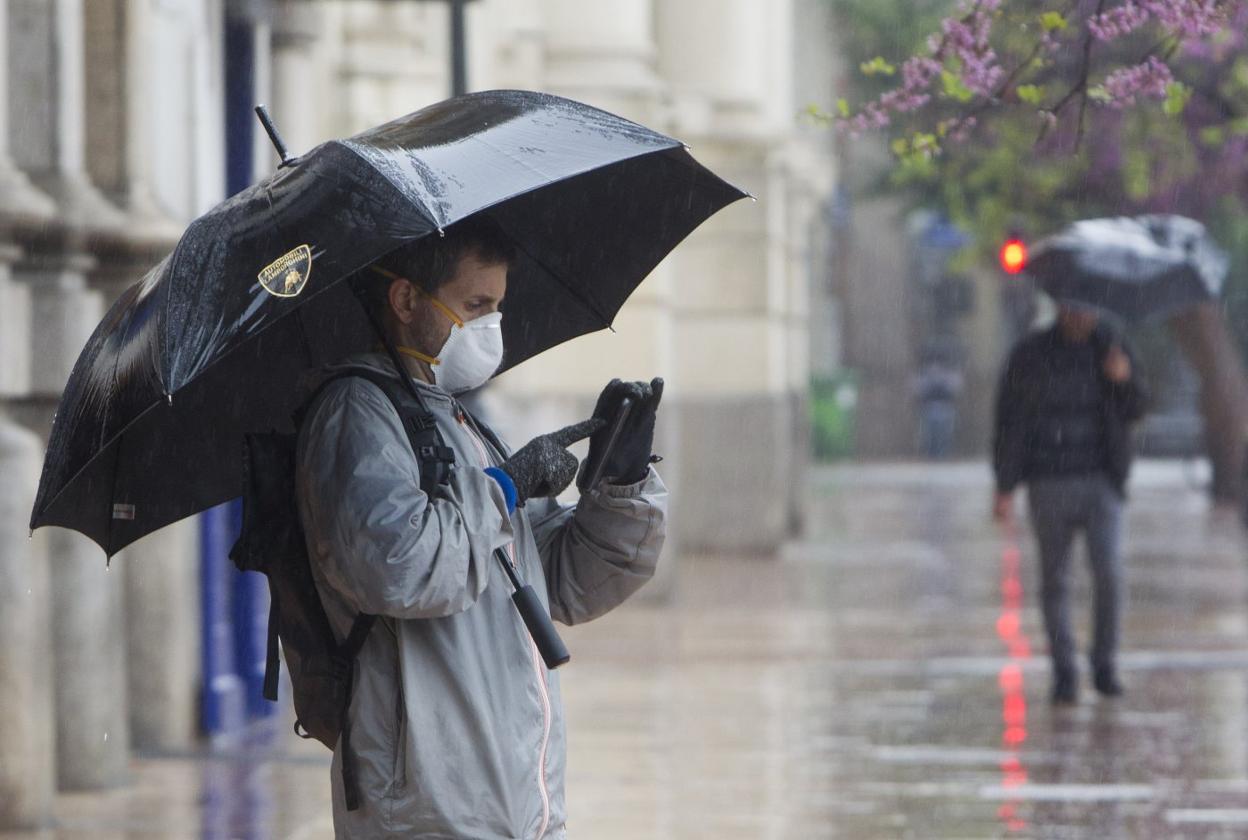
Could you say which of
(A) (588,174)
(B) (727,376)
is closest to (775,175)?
(B) (727,376)

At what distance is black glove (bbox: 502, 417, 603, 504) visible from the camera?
3.83 meters

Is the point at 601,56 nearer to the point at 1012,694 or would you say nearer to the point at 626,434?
the point at 1012,694

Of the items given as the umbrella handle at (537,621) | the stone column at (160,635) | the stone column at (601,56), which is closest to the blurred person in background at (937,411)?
the stone column at (601,56)

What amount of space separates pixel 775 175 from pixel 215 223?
1748 centimetres

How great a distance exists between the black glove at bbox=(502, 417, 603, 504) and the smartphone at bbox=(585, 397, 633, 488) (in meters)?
0.03

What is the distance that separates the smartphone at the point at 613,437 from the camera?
389 centimetres

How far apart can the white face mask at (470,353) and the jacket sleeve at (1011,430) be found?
7.10m

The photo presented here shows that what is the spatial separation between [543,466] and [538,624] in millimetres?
272

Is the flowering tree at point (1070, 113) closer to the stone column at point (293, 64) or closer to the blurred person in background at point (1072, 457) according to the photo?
the blurred person in background at point (1072, 457)

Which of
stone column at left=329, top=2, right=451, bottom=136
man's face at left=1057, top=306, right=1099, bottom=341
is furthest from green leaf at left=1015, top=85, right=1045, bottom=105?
stone column at left=329, top=2, right=451, bottom=136

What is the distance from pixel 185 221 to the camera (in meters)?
9.32

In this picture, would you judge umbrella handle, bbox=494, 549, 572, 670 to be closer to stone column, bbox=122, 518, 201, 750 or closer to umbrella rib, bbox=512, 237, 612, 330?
umbrella rib, bbox=512, 237, 612, 330

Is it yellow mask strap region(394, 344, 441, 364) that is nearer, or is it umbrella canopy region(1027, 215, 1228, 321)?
yellow mask strap region(394, 344, 441, 364)

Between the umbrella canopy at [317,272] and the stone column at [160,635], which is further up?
the umbrella canopy at [317,272]
